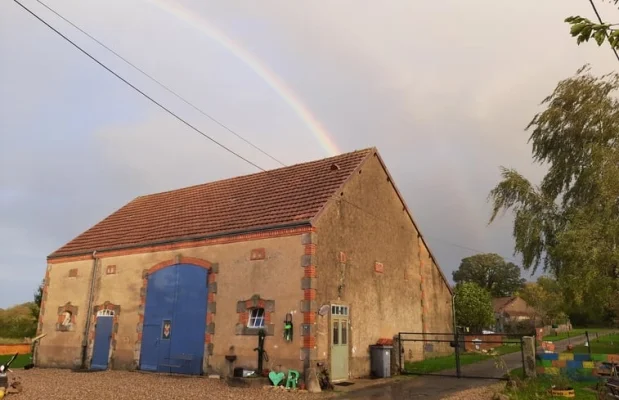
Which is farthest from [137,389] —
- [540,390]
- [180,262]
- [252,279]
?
[540,390]

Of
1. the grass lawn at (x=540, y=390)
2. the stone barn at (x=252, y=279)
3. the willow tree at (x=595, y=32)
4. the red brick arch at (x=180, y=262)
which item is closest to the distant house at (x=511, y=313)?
the stone barn at (x=252, y=279)

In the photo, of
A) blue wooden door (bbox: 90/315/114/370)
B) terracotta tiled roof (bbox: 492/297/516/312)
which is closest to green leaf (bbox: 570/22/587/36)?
blue wooden door (bbox: 90/315/114/370)

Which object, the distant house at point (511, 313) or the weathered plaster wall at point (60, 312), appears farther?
the distant house at point (511, 313)

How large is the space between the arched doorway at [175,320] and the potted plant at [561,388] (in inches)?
470

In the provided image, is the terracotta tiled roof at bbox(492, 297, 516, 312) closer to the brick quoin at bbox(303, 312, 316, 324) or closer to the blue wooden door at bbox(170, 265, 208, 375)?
the blue wooden door at bbox(170, 265, 208, 375)

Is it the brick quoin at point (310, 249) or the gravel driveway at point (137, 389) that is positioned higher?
the brick quoin at point (310, 249)

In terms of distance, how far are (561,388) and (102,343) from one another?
18584mm

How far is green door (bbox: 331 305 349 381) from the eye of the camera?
51.2 ft

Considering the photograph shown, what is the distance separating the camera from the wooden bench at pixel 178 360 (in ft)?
57.7

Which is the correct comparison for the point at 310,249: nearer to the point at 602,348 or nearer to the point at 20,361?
the point at 20,361

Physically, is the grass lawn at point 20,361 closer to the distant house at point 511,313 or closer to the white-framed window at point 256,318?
the white-framed window at point 256,318

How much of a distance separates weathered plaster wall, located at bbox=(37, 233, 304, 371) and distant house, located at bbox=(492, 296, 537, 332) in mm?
61637

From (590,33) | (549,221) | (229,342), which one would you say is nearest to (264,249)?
(229,342)

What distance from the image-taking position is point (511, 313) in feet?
234
